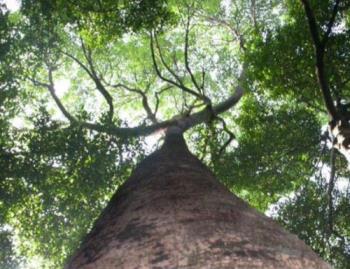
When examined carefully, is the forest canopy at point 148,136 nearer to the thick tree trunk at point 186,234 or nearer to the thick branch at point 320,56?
the thick branch at point 320,56

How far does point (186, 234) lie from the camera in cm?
312

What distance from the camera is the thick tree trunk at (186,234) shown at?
2782 mm

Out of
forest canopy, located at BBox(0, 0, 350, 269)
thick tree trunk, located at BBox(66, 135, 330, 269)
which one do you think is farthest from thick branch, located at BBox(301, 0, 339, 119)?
thick tree trunk, located at BBox(66, 135, 330, 269)

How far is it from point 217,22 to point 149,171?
14.5 meters

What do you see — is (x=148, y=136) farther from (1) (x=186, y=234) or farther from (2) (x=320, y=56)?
(1) (x=186, y=234)

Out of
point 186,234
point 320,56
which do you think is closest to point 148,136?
point 320,56

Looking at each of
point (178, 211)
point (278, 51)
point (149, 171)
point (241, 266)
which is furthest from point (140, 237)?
point (278, 51)

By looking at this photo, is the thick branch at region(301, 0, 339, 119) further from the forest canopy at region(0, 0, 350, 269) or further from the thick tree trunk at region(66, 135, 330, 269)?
the thick tree trunk at region(66, 135, 330, 269)

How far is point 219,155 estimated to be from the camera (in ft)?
35.3

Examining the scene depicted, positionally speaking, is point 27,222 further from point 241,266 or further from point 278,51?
point 241,266

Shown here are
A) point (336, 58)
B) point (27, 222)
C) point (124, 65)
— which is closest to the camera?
point (336, 58)

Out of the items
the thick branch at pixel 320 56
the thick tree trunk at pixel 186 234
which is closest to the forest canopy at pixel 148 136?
the thick branch at pixel 320 56

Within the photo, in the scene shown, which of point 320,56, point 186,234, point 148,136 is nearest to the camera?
point 186,234

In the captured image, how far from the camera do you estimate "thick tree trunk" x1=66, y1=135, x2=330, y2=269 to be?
9.13 ft
